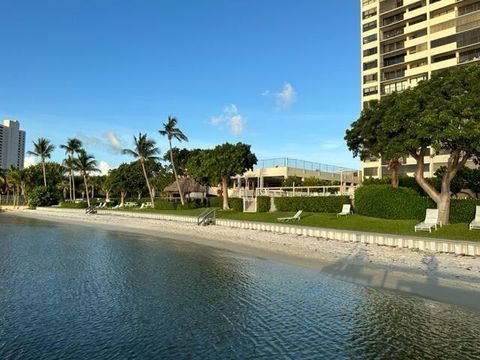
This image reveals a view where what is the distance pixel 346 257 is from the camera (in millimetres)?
17547

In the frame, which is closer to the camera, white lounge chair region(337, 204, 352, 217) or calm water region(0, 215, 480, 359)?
Result: calm water region(0, 215, 480, 359)

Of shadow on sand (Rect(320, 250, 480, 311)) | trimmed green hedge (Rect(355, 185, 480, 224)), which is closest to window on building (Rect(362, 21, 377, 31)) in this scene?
trimmed green hedge (Rect(355, 185, 480, 224))

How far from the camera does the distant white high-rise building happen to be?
143m

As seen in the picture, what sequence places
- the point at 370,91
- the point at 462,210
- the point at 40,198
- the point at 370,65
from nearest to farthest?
the point at 462,210, the point at 40,198, the point at 370,91, the point at 370,65

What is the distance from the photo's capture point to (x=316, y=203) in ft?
111

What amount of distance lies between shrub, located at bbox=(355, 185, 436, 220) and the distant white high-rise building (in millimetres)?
141724

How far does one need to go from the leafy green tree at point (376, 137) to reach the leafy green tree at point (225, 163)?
16094 mm

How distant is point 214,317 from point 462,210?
18471 millimetres

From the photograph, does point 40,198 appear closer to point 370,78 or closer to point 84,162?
point 84,162

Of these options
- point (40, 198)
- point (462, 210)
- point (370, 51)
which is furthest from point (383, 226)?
point (40, 198)

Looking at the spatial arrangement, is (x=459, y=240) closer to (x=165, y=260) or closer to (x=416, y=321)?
(x=416, y=321)

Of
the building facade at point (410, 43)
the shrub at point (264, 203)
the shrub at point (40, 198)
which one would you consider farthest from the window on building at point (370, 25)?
the shrub at point (40, 198)

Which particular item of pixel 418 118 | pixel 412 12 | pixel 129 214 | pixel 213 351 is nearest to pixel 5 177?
pixel 129 214

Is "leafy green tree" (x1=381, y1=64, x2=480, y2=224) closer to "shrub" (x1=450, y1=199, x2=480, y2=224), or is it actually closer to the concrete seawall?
"shrub" (x1=450, y1=199, x2=480, y2=224)
